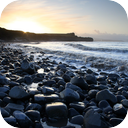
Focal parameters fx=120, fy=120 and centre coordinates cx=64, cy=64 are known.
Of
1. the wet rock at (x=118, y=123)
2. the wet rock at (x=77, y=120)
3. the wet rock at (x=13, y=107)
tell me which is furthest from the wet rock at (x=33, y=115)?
the wet rock at (x=118, y=123)

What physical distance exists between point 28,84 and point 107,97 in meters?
2.06

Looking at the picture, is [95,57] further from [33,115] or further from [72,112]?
[33,115]

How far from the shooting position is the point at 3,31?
58.7 m

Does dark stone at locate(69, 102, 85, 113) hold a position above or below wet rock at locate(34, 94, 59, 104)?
below

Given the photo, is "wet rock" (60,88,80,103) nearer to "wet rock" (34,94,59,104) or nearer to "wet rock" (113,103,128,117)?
"wet rock" (34,94,59,104)

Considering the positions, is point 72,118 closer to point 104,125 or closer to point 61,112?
point 61,112

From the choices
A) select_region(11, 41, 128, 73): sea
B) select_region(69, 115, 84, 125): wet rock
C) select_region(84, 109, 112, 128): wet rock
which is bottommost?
select_region(69, 115, 84, 125): wet rock

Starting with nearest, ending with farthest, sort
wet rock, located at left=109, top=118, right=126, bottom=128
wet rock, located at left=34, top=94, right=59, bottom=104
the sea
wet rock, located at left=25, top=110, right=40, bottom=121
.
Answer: wet rock, located at left=109, top=118, right=126, bottom=128 < wet rock, located at left=25, top=110, right=40, bottom=121 < wet rock, located at left=34, top=94, right=59, bottom=104 < the sea

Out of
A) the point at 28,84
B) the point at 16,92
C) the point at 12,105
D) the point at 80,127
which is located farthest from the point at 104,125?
the point at 28,84

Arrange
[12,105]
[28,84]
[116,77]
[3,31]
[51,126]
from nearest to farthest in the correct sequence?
1. [51,126]
2. [12,105]
3. [28,84]
4. [116,77]
5. [3,31]

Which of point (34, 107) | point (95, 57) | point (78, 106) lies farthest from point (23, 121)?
point (95, 57)

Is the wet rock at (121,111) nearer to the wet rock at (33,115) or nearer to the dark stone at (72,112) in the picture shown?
the dark stone at (72,112)

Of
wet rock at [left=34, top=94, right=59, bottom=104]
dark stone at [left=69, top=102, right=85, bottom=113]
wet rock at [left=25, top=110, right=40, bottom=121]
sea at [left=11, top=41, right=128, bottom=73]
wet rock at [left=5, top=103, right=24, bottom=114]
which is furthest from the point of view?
sea at [left=11, top=41, right=128, bottom=73]

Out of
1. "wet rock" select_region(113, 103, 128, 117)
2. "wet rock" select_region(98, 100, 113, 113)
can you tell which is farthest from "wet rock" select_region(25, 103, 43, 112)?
"wet rock" select_region(113, 103, 128, 117)
